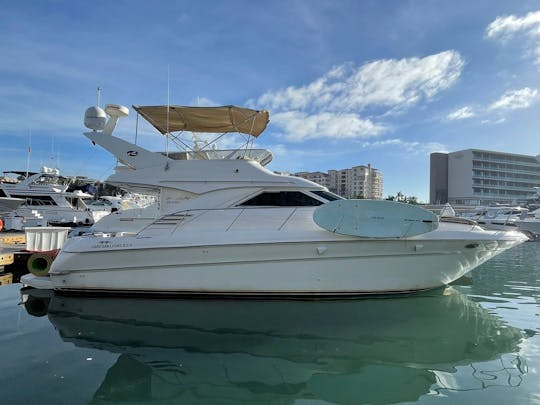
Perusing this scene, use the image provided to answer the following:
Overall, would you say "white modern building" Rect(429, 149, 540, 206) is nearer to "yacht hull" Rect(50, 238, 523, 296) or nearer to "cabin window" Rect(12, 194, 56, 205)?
"cabin window" Rect(12, 194, 56, 205)

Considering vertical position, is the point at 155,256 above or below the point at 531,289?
above

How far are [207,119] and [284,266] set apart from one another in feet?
13.3

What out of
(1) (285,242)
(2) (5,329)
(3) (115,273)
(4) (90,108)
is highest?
(4) (90,108)

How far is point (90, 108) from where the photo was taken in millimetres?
8203

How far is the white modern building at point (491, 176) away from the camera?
7888cm

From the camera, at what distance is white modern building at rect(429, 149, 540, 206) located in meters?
78.9

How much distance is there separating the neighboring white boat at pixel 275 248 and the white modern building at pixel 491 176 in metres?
79.2

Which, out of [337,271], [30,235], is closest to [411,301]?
[337,271]

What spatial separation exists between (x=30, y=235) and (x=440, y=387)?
406 inches

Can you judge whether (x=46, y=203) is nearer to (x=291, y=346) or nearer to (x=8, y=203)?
(x=8, y=203)

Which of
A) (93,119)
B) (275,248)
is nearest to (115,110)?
(93,119)

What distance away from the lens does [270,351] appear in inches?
168

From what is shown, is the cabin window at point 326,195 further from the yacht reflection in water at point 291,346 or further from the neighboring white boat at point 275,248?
the yacht reflection in water at point 291,346

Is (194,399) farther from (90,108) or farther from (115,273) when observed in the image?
(90,108)
